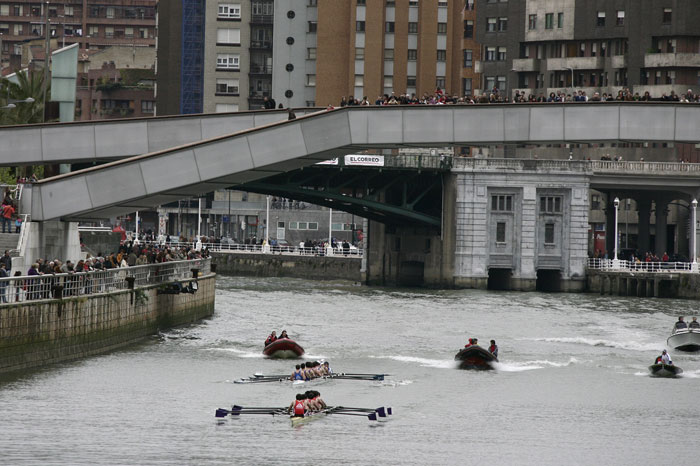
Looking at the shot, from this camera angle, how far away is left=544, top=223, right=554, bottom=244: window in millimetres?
120438

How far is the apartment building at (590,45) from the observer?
13912 centimetres

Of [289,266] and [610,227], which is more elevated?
[610,227]

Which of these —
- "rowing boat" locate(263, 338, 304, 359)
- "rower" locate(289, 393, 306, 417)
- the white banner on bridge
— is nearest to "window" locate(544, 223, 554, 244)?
the white banner on bridge

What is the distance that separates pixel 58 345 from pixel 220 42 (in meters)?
122

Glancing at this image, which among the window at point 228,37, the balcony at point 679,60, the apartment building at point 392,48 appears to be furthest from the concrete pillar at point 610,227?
the window at point 228,37

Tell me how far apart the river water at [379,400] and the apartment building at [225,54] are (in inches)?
3676

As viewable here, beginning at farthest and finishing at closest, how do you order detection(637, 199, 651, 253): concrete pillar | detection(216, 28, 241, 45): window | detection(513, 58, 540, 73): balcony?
detection(216, 28, 241, 45): window, detection(513, 58, 540, 73): balcony, detection(637, 199, 651, 253): concrete pillar

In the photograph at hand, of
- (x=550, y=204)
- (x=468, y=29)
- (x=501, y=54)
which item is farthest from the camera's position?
(x=468, y=29)

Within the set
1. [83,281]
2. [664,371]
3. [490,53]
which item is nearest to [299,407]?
[83,281]

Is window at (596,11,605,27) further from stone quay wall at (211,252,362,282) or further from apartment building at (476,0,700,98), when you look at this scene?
stone quay wall at (211,252,362,282)

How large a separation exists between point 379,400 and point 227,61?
12475 centimetres

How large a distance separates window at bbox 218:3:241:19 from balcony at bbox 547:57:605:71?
4157 cm

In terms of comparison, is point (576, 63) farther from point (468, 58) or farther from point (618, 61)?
point (468, 58)

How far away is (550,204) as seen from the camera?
397ft
